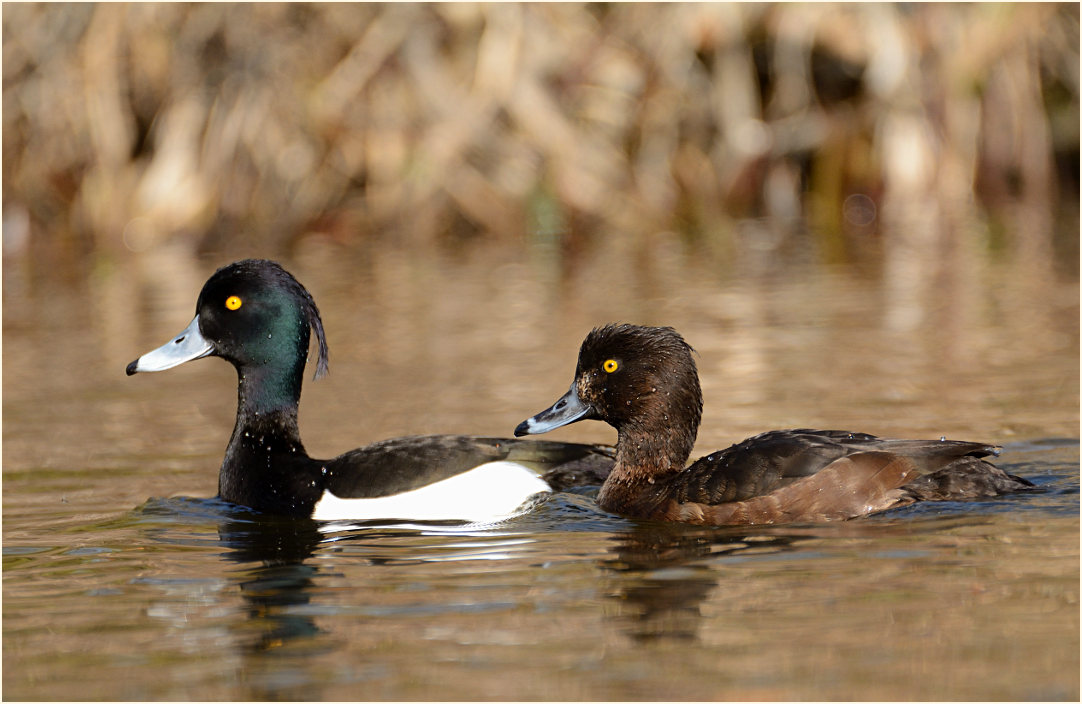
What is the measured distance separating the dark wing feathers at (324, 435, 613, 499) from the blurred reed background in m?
8.38

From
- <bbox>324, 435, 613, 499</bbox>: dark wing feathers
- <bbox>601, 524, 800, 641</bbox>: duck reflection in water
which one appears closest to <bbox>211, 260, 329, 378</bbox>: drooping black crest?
<bbox>324, 435, 613, 499</bbox>: dark wing feathers

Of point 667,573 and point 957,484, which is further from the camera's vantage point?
point 957,484

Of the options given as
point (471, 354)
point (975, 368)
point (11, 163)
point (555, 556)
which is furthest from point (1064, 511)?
point (11, 163)

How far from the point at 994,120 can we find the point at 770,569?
12212 millimetres

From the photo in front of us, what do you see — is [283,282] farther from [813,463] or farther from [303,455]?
[813,463]

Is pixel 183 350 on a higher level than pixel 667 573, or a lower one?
higher

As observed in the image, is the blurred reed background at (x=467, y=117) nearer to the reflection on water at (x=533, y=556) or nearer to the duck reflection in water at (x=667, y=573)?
the reflection on water at (x=533, y=556)

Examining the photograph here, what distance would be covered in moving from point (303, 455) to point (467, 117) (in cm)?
884

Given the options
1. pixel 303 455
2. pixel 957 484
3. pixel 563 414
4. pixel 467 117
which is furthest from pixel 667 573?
pixel 467 117

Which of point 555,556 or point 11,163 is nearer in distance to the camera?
point 555,556

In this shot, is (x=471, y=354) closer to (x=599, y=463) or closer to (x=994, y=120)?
(x=599, y=463)

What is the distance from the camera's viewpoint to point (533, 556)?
17.4 ft

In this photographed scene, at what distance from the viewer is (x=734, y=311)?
11195mm

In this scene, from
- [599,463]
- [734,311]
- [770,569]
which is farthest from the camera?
[734,311]
